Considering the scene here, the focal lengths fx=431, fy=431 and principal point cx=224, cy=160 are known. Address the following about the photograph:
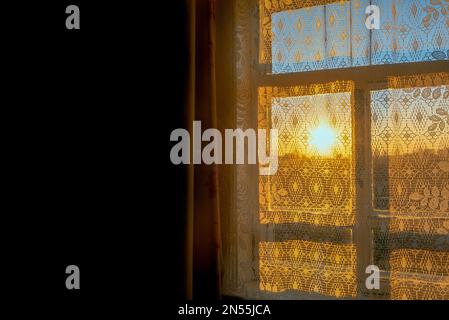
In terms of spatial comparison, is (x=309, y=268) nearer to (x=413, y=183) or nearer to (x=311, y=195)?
(x=311, y=195)

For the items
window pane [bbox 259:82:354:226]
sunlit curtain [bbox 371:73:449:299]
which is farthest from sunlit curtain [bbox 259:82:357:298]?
sunlit curtain [bbox 371:73:449:299]

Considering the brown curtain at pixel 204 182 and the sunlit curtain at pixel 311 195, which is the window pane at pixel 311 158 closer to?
the sunlit curtain at pixel 311 195

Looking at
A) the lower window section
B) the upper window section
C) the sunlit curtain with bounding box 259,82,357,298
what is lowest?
the lower window section

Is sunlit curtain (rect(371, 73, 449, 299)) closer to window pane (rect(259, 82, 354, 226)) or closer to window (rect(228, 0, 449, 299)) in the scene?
window (rect(228, 0, 449, 299))

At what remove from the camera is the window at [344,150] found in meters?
1.65

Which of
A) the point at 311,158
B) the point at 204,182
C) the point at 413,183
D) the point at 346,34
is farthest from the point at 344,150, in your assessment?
the point at 204,182

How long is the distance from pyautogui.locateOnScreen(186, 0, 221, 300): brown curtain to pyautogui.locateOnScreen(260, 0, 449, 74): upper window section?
0.25m

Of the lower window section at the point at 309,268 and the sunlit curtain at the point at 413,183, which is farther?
the lower window section at the point at 309,268

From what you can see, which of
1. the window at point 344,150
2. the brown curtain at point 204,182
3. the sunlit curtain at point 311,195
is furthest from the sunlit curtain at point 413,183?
the brown curtain at point 204,182

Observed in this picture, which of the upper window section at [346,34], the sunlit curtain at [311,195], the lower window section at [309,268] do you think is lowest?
the lower window section at [309,268]

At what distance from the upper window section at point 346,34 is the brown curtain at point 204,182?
25cm

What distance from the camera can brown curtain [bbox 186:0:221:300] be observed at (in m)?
1.85

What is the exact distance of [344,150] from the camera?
1.75m

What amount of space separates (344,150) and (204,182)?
603 mm
